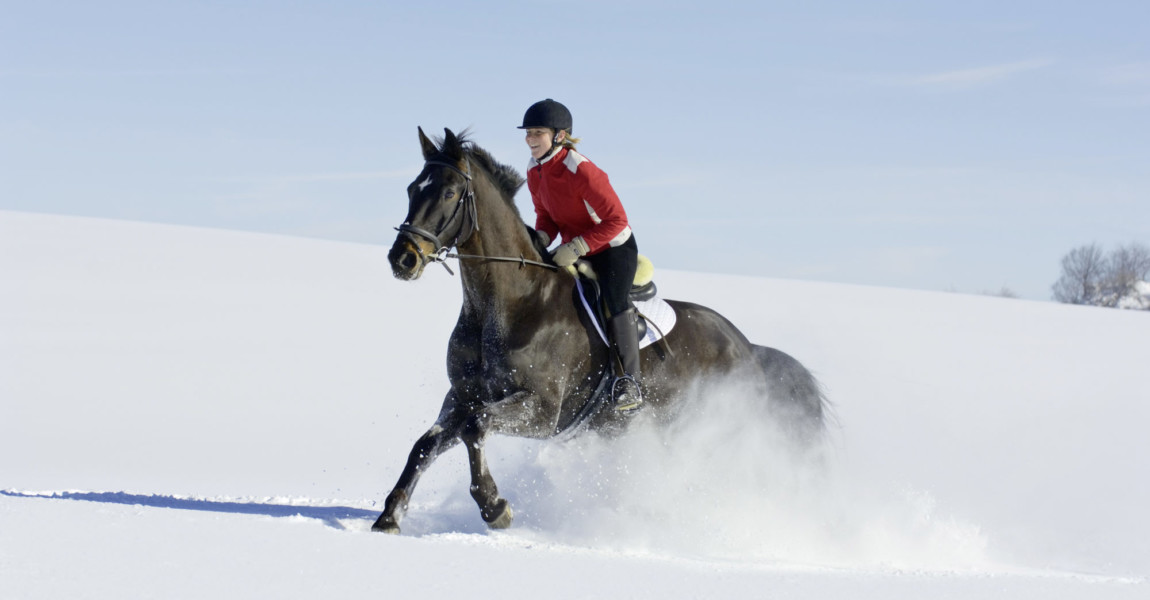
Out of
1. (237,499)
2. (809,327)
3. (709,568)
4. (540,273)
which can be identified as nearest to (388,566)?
(709,568)

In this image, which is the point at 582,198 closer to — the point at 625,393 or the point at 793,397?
the point at 625,393

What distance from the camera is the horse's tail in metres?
8.16

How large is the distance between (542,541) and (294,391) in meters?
9.02

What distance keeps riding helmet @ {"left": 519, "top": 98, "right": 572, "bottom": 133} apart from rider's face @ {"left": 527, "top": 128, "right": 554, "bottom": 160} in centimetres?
4

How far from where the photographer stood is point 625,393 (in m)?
6.73

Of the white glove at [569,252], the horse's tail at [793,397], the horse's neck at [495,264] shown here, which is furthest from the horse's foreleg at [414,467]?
the horse's tail at [793,397]

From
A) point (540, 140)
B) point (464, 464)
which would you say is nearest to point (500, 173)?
point (540, 140)

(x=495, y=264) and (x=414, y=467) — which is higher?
(x=495, y=264)

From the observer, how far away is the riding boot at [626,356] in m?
6.73

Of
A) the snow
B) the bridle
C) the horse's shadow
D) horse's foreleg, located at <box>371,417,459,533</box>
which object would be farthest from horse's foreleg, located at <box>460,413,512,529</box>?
the bridle

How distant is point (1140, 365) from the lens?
2109 centimetres

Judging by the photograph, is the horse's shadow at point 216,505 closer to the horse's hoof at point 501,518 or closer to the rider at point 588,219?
the horse's hoof at point 501,518

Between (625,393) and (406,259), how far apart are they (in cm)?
190

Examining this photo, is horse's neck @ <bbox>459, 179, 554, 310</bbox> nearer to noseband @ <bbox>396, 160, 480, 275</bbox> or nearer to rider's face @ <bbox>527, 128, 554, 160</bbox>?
noseband @ <bbox>396, 160, 480, 275</bbox>
